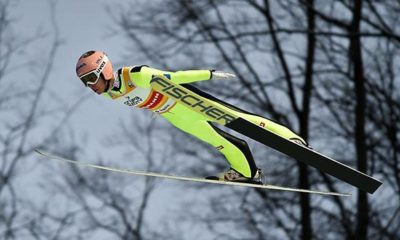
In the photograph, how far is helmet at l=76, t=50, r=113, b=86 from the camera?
6766mm

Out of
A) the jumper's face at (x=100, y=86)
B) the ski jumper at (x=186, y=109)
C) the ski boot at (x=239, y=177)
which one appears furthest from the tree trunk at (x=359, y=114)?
the jumper's face at (x=100, y=86)

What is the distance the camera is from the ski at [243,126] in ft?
22.2

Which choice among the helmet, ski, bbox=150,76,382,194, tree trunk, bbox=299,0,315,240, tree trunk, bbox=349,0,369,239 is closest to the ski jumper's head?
the helmet

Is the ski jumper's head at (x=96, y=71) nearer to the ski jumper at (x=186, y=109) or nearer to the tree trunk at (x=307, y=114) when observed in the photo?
the ski jumper at (x=186, y=109)

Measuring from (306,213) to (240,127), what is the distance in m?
12.3

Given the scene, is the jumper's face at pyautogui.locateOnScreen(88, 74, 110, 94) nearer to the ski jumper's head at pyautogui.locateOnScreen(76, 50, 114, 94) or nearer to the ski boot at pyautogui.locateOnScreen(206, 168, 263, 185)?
the ski jumper's head at pyautogui.locateOnScreen(76, 50, 114, 94)

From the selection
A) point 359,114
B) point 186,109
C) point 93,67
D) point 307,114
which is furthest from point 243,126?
point 307,114

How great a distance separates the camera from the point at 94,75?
22.3 feet

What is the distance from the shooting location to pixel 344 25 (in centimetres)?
1856

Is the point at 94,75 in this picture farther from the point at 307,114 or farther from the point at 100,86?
the point at 307,114

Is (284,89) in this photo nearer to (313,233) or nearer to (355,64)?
(355,64)

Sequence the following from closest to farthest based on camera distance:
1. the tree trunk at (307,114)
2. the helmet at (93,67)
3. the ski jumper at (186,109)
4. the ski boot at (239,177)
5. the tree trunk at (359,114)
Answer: the helmet at (93,67) → the ski jumper at (186,109) → the ski boot at (239,177) → the tree trunk at (359,114) → the tree trunk at (307,114)

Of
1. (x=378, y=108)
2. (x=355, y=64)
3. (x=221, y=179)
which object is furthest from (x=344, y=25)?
(x=221, y=179)

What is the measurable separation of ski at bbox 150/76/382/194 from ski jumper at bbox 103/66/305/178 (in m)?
0.12
